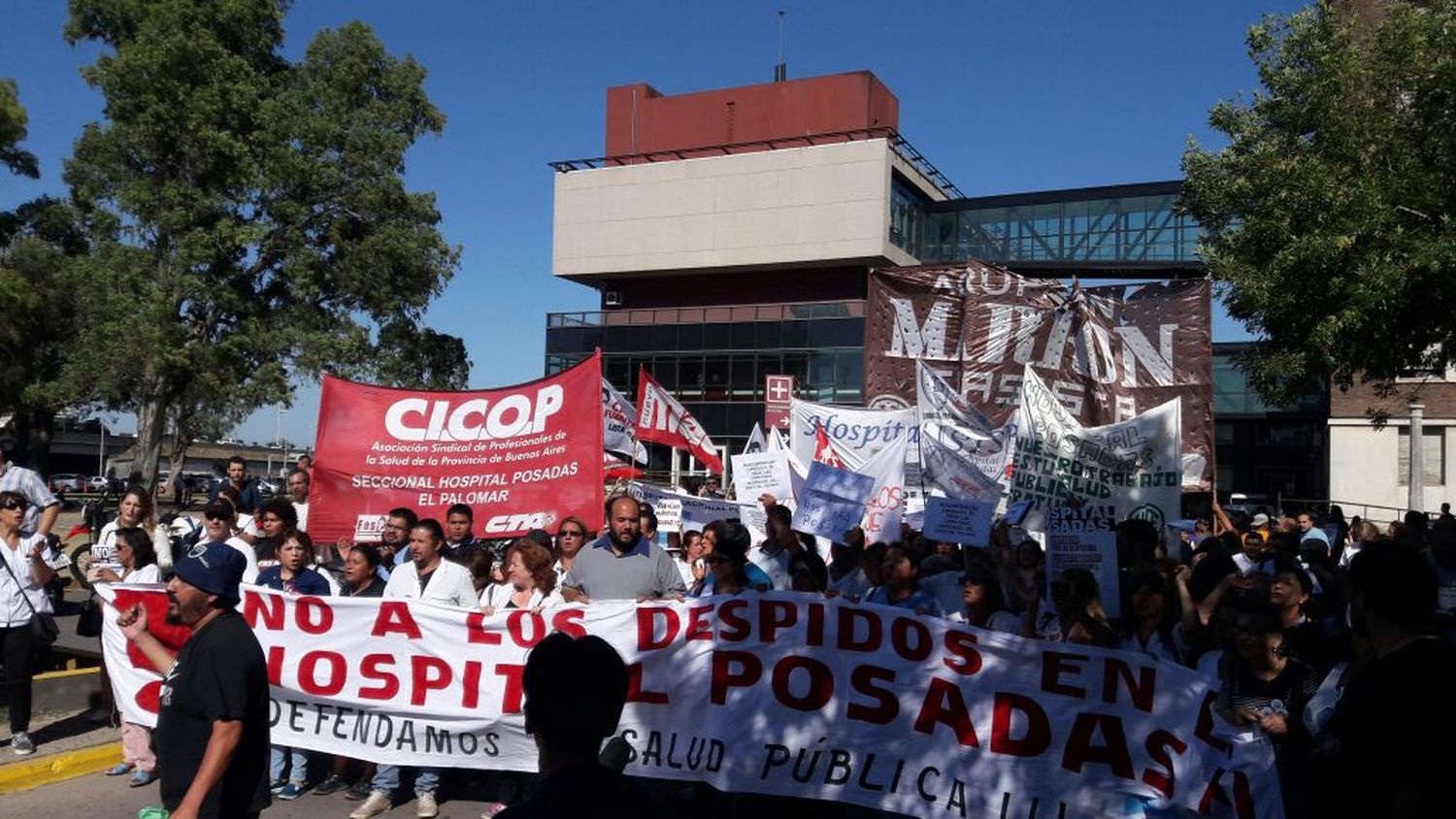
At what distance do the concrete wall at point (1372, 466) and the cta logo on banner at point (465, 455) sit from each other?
31578mm

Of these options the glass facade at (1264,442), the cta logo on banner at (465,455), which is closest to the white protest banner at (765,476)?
the cta logo on banner at (465,455)

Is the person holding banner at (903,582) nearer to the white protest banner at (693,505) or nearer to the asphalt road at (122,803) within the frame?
the asphalt road at (122,803)

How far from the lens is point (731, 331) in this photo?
47.5 metres

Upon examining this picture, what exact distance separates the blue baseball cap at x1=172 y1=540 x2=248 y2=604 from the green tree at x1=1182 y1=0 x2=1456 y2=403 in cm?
1065

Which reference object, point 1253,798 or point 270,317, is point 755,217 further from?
point 1253,798

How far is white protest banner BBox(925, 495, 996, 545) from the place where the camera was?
30.7ft

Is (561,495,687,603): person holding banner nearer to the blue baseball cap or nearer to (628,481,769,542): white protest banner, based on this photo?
the blue baseball cap

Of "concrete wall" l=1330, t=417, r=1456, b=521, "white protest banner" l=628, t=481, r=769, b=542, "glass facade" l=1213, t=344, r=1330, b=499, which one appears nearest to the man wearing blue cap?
"white protest banner" l=628, t=481, r=769, b=542

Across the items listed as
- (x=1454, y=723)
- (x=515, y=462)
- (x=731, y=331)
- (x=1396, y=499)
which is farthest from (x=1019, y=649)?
(x=731, y=331)

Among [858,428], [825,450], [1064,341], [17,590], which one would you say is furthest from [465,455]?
[1064,341]

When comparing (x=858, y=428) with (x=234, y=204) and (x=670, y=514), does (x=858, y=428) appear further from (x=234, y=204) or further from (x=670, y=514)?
(x=234, y=204)

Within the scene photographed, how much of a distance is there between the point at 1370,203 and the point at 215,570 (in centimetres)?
1131

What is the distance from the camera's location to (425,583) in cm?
737

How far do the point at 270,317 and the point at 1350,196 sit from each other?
83.4ft
